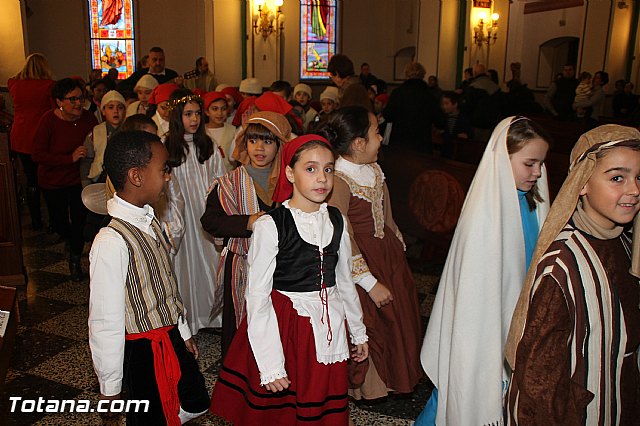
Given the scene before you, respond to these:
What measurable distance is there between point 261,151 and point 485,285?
150cm

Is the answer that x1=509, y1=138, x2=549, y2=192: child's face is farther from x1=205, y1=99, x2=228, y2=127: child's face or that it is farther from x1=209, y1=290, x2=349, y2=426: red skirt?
x1=205, y1=99, x2=228, y2=127: child's face

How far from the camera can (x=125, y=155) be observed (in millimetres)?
2211

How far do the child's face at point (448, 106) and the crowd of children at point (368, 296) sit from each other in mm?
4958

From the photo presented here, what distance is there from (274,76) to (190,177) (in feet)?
37.1

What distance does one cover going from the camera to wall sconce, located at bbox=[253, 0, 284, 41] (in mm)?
14312

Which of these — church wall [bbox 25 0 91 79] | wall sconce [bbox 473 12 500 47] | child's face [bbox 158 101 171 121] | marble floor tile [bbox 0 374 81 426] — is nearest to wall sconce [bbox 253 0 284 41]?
church wall [bbox 25 0 91 79]

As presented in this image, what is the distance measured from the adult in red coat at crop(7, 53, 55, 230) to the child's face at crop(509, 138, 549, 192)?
554 cm

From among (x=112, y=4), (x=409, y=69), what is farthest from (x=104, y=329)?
(x=112, y=4)

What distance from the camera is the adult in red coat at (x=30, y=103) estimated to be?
256 inches

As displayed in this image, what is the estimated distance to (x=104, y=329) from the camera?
204 cm

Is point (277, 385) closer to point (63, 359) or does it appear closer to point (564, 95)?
point (63, 359)

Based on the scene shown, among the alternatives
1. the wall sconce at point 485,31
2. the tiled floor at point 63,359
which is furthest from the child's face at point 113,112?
the wall sconce at point 485,31

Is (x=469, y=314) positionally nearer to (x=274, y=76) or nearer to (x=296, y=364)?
(x=296, y=364)

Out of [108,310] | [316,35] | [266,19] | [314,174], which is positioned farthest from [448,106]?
[316,35]
